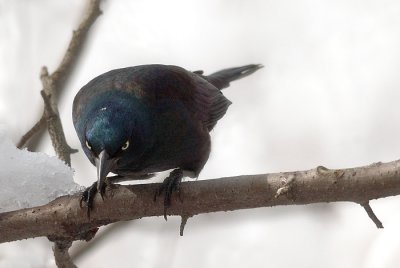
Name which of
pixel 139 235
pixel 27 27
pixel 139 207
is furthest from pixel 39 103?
pixel 139 207

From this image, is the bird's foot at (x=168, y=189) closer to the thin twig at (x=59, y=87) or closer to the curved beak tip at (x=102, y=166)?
the curved beak tip at (x=102, y=166)

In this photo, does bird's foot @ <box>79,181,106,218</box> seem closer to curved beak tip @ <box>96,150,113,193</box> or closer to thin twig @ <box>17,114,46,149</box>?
curved beak tip @ <box>96,150,113,193</box>

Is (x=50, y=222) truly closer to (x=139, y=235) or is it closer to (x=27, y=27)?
(x=139, y=235)

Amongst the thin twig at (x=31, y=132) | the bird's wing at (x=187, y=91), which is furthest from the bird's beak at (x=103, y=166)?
the thin twig at (x=31, y=132)

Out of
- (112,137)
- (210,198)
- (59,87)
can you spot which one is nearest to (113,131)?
(112,137)

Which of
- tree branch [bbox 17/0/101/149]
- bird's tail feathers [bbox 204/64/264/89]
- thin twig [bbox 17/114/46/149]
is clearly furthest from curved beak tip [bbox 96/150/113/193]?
bird's tail feathers [bbox 204/64/264/89]

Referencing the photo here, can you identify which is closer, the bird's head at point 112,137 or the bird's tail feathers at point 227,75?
the bird's head at point 112,137

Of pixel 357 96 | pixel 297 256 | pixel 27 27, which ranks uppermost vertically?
pixel 27 27
